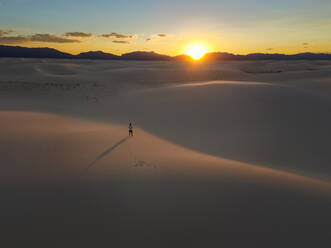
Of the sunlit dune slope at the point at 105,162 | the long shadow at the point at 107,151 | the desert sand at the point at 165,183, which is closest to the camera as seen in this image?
the desert sand at the point at 165,183

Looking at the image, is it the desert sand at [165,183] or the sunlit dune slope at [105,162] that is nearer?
the desert sand at [165,183]

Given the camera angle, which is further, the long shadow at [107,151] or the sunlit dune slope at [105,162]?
the long shadow at [107,151]

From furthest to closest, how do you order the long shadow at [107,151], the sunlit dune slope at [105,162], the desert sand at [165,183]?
the long shadow at [107,151] < the sunlit dune slope at [105,162] < the desert sand at [165,183]

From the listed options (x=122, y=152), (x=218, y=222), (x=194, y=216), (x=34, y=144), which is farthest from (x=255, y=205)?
(x=34, y=144)

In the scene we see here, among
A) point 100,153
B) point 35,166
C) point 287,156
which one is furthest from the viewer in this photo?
point 287,156

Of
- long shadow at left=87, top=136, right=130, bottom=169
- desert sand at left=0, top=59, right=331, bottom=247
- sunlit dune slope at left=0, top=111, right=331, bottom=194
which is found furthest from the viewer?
long shadow at left=87, top=136, right=130, bottom=169

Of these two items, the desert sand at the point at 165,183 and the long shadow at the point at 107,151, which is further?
the long shadow at the point at 107,151

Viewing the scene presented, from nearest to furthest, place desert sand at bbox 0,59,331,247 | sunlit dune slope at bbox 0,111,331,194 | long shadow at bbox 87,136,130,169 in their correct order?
desert sand at bbox 0,59,331,247 → sunlit dune slope at bbox 0,111,331,194 → long shadow at bbox 87,136,130,169

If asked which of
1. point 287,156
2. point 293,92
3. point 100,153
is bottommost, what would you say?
point 287,156

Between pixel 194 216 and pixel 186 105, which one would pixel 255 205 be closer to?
pixel 194 216

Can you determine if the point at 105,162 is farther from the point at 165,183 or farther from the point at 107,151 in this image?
the point at 165,183

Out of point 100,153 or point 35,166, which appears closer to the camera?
point 35,166
